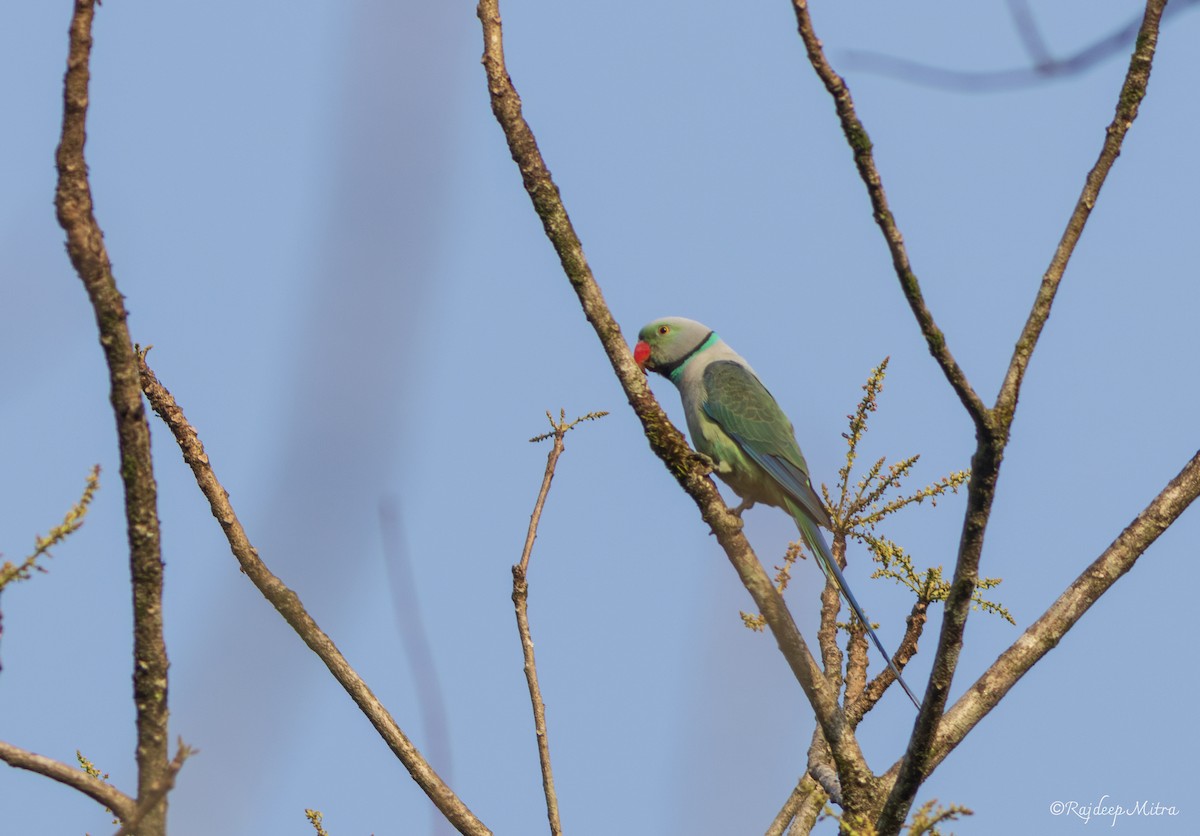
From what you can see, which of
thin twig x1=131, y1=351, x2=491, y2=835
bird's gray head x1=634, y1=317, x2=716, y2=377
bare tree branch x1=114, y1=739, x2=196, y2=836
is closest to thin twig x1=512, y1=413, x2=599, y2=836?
thin twig x1=131, y1=351, x2=491, y2=835

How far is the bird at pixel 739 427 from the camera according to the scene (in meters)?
6.19

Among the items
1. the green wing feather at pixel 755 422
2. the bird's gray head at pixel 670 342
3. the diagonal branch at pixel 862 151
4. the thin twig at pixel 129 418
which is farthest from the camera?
the bird's gray head at pixel 670 342

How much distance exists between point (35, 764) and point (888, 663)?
2.87 m

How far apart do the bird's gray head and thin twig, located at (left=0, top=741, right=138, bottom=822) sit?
5.32 metres

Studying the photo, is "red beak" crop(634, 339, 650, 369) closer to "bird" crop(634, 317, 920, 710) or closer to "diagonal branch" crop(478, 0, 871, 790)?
"bird" crop(634, 317, 920, 710)

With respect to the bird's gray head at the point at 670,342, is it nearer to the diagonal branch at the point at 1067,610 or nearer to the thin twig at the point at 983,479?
the diagonal branch at the point at 1067,610

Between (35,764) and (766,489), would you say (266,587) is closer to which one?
(35,764)

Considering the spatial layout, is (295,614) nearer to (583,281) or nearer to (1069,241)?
(583,281)

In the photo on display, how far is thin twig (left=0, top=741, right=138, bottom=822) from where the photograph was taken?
102 inches

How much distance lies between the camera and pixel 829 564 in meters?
5.34

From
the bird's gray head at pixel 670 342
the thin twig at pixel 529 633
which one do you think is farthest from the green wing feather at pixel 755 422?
the thin twig at pixel 529 633

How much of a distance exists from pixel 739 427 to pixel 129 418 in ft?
14.5

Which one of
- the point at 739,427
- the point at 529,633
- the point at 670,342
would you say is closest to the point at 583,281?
the point at 529,633

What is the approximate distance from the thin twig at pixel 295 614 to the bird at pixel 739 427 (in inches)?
96.1
